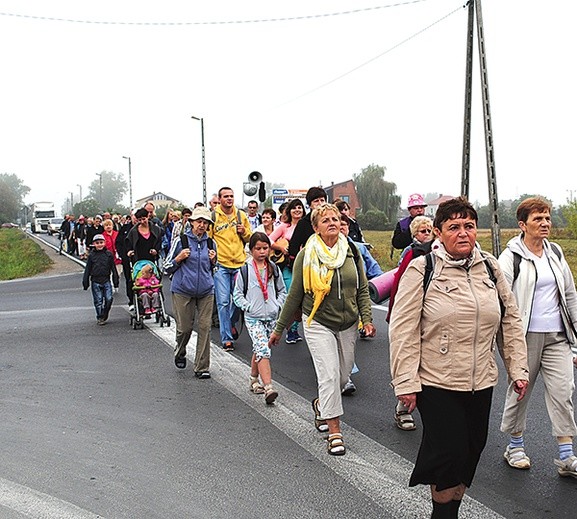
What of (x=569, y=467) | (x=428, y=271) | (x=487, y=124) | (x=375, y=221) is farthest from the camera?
(x=375, y=221)

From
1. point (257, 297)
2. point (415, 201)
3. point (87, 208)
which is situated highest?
point (415, 201)

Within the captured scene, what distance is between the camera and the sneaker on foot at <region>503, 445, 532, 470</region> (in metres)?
5.23

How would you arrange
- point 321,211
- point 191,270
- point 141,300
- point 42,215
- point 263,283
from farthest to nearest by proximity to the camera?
point 42,215
point 141,300
point 191,270
point 263,283
point 321,211

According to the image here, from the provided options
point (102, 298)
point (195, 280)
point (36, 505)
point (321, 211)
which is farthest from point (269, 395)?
point (102, 298)

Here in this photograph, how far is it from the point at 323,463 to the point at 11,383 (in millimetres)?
4206

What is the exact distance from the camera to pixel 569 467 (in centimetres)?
504

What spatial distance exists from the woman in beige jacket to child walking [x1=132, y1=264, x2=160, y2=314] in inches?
332

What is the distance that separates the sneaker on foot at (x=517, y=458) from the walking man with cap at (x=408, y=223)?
3959 mm

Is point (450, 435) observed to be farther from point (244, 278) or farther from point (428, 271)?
point (244, 278)

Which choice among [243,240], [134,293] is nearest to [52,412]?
[243,240]

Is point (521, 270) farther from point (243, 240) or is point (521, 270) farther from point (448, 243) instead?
point (243, 240)

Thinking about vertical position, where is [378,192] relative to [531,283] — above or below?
below

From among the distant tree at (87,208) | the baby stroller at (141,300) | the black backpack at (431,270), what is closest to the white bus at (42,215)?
the distant tree at (87,208)

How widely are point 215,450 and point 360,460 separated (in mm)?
1098
